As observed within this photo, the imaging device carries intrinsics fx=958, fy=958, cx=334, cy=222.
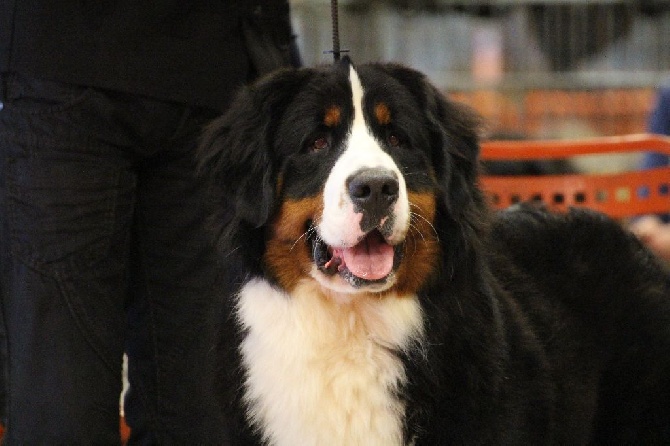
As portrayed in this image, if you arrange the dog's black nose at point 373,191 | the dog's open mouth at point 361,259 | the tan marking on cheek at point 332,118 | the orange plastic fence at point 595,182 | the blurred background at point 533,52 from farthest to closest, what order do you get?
the blurred background at point 533,52
the orange plastic fence at point 595,182
the tan marking on cheek at point 332,118
the dog's open mouth at point 361,259
the dog's black nose at point 373,191

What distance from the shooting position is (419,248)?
238 cm

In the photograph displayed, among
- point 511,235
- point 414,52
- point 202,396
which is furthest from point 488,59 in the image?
point 202,396

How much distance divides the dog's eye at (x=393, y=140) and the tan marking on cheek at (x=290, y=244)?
263 millimetres

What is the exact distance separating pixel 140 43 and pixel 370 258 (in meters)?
0.86

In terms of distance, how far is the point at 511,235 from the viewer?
292 cm

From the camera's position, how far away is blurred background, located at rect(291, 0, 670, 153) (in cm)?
723

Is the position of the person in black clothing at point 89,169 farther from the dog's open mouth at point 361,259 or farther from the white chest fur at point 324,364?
the dog's open mouth at point 361,259

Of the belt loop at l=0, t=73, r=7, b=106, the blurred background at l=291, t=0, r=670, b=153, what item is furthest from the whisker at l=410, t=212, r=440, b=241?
the blurred background at l=291, t=0, r=670, b=153

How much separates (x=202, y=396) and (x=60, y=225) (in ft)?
2.26

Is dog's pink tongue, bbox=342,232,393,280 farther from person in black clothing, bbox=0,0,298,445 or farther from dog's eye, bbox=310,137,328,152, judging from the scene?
person in black clothing, bbox=0,0,298,445

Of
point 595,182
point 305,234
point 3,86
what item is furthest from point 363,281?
point 595,182

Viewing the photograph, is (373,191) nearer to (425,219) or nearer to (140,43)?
(425,219)

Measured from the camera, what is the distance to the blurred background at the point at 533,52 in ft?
23.7

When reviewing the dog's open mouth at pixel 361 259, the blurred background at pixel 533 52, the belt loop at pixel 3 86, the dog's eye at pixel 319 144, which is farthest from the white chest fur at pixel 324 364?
the blurred background at pixel 533 52
